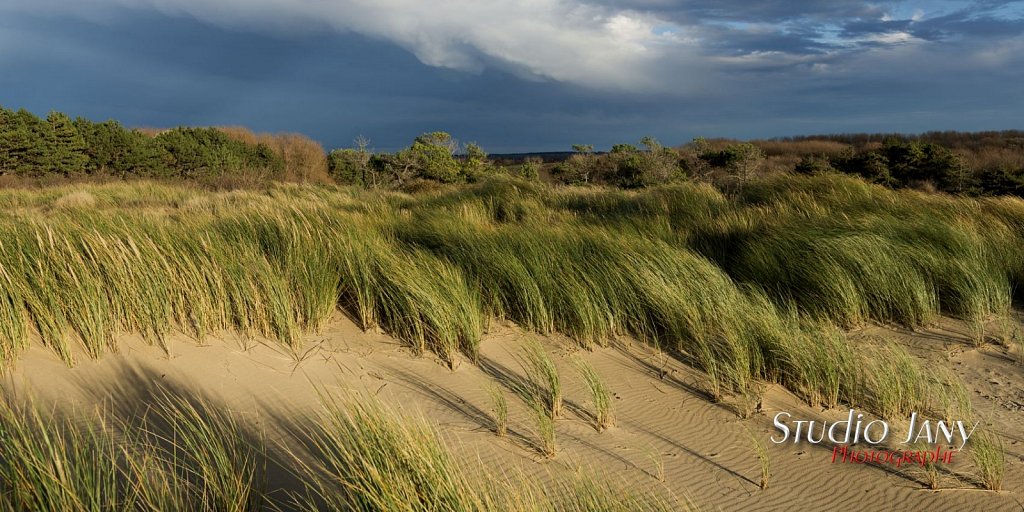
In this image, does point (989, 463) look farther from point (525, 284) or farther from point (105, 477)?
point (105, 477)

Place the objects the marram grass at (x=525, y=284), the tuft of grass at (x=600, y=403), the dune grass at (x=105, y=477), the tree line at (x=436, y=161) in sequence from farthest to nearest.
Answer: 1. the tree line at (x=436, y=161)
2. the marram grass at (x=525, y=284)
3. the tuft of grass at (x=600, y=403)
4. the dune grass at (x=105, y=477)

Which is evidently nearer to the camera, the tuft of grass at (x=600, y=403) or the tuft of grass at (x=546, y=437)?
the tuft of grass at (x=546, y=437)

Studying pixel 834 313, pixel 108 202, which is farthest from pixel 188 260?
pixel 108 202

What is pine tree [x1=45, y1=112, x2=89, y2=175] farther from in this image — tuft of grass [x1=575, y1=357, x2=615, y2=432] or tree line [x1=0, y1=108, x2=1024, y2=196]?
tuft of grass [x1=575, y1=357, x2=615, y2=432]

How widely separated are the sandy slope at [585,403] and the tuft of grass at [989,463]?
0.05 m

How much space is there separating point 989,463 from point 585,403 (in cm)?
190

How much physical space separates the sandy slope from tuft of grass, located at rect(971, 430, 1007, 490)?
5 cm

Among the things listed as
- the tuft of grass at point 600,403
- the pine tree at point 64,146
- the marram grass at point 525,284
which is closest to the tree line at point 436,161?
the pine tree at point 64,146

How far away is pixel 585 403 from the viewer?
348 centimetres

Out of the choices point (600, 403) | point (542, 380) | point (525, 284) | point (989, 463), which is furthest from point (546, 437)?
point (989, 463)

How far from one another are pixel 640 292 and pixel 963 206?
580 cm

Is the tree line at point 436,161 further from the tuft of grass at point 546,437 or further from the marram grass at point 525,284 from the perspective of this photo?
the tuft of grass at point 546,437

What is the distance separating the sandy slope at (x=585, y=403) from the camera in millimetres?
2742

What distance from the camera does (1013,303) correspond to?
17.4ft
